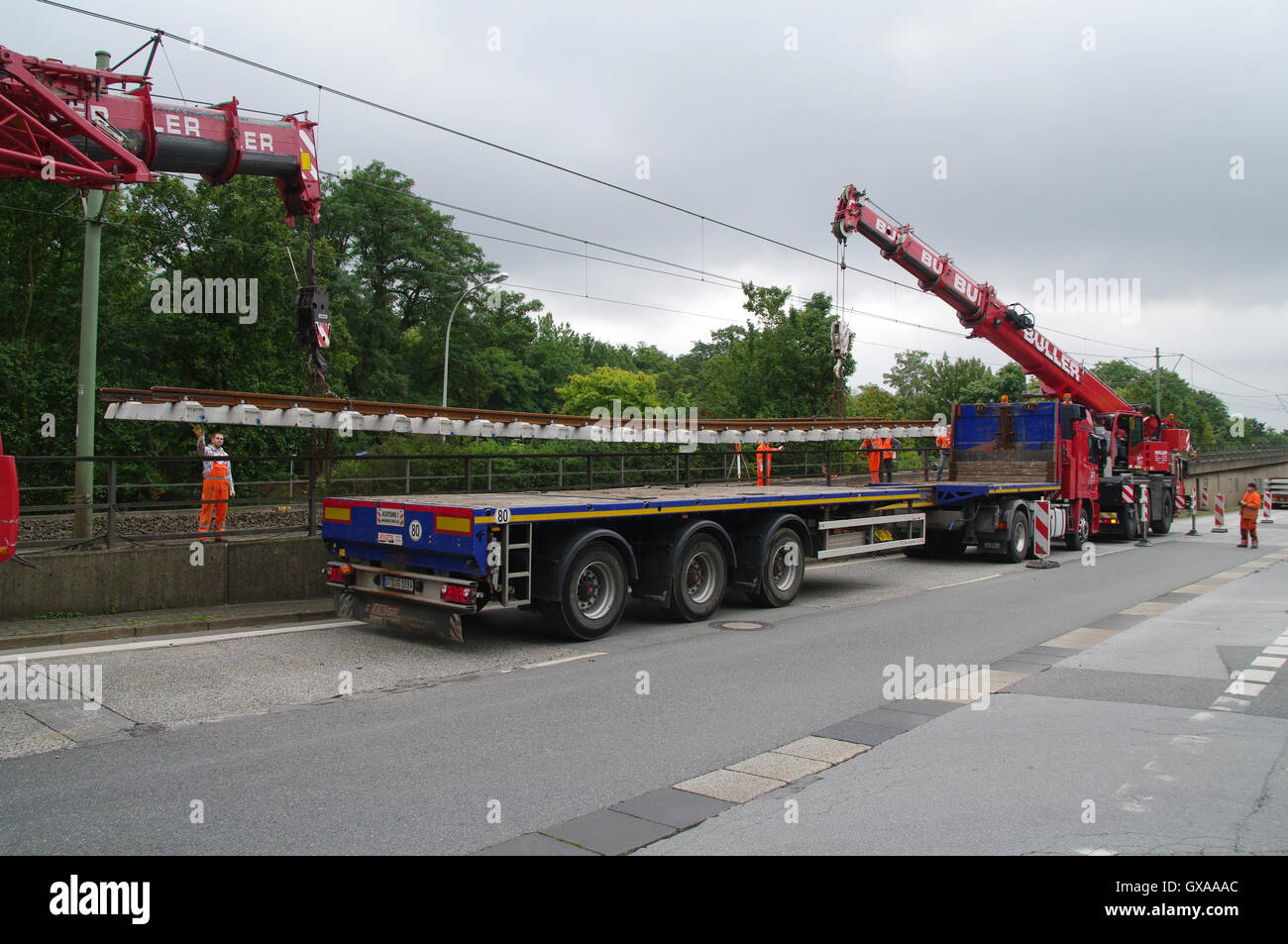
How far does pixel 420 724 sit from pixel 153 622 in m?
4.73

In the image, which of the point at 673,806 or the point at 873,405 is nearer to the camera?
the point at 673,806

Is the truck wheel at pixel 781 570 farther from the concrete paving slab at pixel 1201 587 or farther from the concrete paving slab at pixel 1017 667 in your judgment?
the concrete paving slab at pixel 1201 587

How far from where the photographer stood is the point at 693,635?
1020 centimetres

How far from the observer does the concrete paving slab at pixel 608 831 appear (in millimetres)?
4465

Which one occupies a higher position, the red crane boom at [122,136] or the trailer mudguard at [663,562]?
the red crane boom at [122,136]

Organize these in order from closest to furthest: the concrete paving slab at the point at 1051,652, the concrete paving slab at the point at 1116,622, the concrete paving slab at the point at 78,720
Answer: the concrete paving slab at the point at 78,720 < the concrete paving slab at the point at 1051,652 < the concrete paving slab at the point at 1116,622

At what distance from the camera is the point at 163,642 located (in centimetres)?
910

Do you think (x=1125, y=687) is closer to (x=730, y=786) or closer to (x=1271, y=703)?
(x=1271, y=703)

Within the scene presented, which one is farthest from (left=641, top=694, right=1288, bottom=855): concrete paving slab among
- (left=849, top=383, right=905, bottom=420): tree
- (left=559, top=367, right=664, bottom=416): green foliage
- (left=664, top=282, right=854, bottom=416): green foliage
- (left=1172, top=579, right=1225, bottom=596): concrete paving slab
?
(left=559, top=367, right=664, bottom=416): green foliage

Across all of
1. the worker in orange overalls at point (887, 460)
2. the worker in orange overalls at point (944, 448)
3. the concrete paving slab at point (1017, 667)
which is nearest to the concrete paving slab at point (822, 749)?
the concrete paving slab at point (1017, 667)

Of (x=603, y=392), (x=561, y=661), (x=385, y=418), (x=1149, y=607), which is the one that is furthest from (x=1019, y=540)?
(x=603, y=392)

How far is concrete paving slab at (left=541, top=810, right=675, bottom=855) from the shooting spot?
14.6ft

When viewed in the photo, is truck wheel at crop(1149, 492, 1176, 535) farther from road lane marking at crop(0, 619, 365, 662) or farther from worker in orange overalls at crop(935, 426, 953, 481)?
road lane marking at crop(0, 619, 365, 662)

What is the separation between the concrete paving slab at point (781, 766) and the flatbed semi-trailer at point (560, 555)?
3664mm
